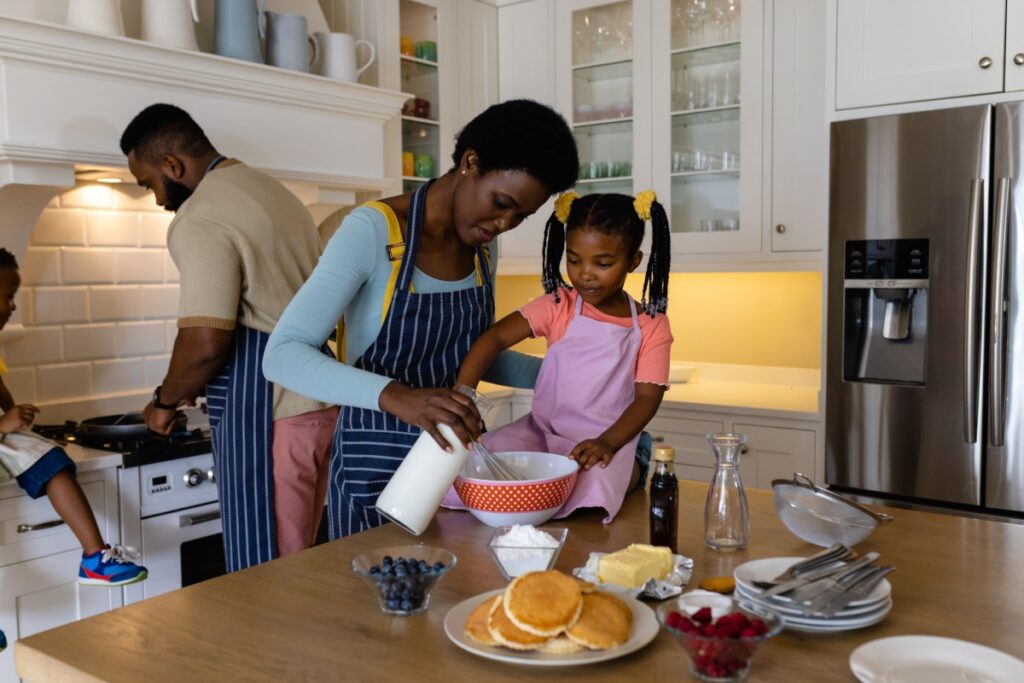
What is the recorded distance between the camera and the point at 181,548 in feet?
8.32

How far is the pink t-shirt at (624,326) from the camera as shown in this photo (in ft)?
5.54

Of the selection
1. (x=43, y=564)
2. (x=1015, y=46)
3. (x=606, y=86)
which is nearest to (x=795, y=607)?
(x=43, y=564)

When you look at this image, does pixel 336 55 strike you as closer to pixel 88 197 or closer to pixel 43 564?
pixel 88 197

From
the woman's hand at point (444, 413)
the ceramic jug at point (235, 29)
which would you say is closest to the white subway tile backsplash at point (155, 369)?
the ceramic jug at point (235, 29)

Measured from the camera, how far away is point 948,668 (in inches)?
37.5

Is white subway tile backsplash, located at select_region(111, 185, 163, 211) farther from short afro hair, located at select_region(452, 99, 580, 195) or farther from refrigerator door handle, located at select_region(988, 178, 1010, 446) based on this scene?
refrigerator door handle, located at select_region(988, 178, 1010, 446)

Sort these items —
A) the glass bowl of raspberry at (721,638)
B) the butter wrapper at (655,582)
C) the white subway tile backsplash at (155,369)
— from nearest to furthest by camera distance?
the glass bowl of raspberry at (721,638) → the butter wrapper at (655,582) → the white subway tile backsplash at (155,369)

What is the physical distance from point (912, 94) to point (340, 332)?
187cm

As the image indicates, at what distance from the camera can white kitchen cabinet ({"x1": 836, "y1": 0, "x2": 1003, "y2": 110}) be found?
8.54ft

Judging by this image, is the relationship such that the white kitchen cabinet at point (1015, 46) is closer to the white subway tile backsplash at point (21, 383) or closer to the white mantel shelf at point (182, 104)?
the white mantel shelf at point (182, 104)

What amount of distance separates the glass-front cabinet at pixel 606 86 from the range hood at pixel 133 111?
0.96m

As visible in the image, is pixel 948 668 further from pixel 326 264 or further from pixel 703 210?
pixel 703 210

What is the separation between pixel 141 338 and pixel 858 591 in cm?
246

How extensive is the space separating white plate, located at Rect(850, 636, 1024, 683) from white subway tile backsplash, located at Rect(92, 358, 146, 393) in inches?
97.4
